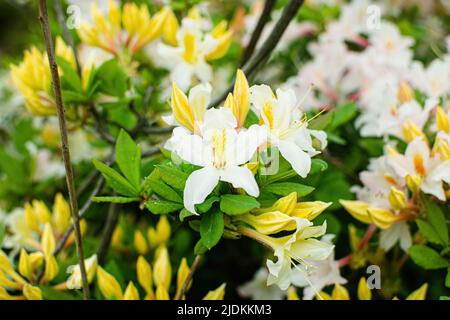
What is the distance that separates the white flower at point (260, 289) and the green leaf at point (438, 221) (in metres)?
0.44

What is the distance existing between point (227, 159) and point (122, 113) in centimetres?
62

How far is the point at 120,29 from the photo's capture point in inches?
52.1

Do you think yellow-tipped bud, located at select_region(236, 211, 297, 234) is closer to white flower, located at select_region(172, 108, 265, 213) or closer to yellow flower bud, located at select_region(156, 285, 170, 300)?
white flower, located at select_region(172, 108, 265, 213)

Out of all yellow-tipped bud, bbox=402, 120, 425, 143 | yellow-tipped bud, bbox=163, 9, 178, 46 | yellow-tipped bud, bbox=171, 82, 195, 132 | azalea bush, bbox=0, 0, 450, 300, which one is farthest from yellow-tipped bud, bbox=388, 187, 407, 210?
yellow-tipped bud, bbox=163, 9, 178, 46

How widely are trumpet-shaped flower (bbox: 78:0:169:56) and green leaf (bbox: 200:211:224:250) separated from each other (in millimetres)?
593

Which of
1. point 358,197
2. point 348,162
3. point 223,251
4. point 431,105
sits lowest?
point 223,251

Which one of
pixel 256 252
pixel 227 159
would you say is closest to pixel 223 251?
pixel 256 252

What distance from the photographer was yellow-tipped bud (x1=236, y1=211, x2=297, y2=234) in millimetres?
811

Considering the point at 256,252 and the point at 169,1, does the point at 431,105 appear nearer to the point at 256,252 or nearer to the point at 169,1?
the point at 256,252

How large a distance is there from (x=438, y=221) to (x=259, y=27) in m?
0.52

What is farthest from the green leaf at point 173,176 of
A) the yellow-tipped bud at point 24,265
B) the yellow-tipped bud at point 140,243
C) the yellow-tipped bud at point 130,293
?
the yellow-tipped bud at point 140,243

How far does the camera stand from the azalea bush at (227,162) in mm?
852
